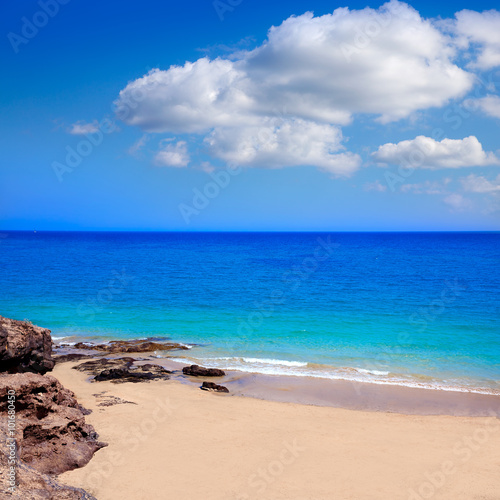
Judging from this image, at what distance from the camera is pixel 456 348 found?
74.8ft

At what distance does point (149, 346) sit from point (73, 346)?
4.44 meters

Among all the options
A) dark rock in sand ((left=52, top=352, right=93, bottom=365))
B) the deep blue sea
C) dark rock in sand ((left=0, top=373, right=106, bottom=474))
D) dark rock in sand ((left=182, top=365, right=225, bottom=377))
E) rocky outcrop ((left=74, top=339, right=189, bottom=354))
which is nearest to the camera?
dark rock in sand ((left=0, top=373, right=106, bottom=474))

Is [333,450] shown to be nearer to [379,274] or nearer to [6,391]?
[6,391]

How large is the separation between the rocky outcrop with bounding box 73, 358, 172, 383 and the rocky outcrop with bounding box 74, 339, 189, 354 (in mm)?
2099

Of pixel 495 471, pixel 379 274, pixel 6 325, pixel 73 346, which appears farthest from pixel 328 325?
pixel 379 274

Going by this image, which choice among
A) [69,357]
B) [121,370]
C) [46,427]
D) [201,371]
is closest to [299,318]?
[201,371]

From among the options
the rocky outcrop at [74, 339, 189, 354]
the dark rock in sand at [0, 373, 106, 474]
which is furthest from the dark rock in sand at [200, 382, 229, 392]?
the rocky outcrop at [74, 339, 189, 354]

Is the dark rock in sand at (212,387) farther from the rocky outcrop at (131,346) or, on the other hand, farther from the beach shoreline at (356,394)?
the rocky outcrop at (131,346)

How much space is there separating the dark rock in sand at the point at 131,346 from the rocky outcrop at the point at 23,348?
1117 cm

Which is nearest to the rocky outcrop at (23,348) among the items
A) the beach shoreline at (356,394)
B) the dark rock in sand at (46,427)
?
the dark rock in sand at (46,427)

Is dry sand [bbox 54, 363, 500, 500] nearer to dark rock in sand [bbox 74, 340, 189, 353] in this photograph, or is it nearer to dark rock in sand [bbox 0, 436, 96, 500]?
dark rock in sand [bbox 0, 436, 96, 500]

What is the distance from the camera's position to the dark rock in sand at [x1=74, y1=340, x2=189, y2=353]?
885 inches

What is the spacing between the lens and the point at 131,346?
76.0 ft

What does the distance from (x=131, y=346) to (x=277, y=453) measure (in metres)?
14.7
